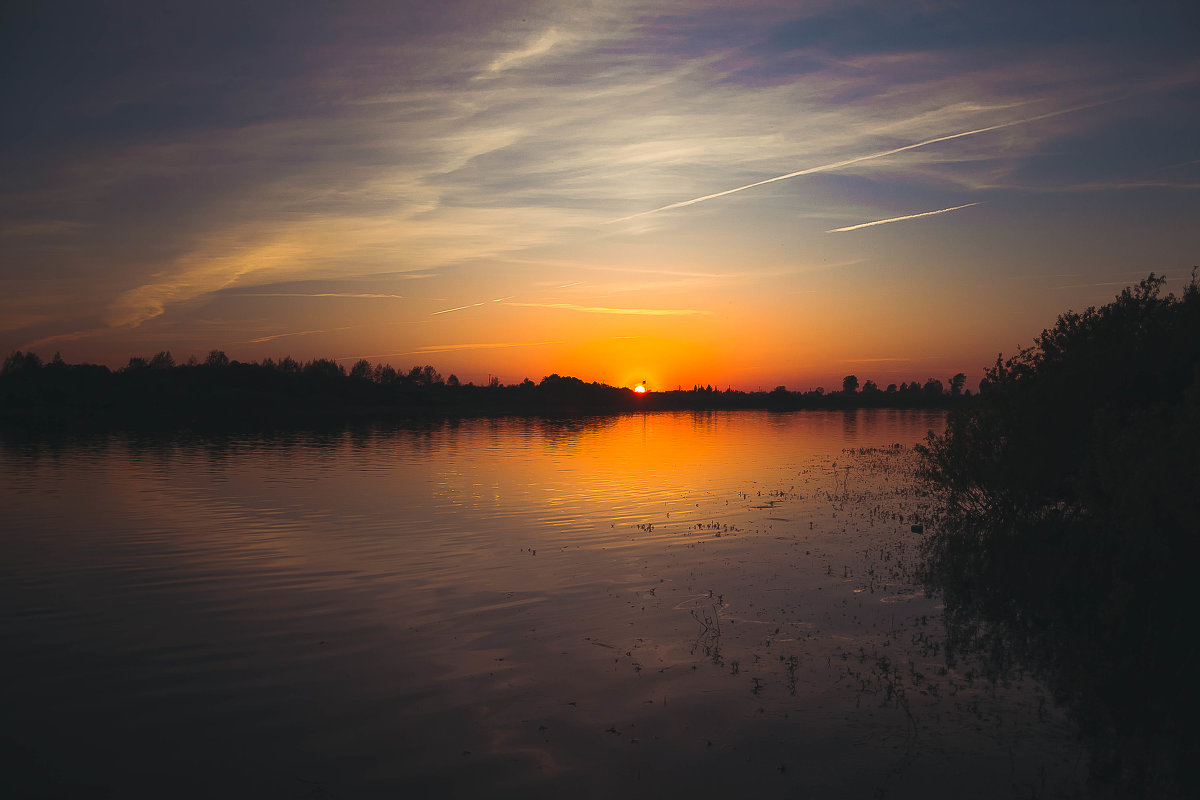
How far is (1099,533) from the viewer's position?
1714 cm

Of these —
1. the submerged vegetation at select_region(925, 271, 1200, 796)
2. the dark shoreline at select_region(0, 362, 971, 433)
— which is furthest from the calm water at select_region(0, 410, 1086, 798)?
the dark shoreline at select_region(0, 362, 971, 433)

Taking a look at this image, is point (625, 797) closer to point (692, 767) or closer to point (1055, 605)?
point (692, 767)

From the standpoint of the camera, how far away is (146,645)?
1559 centimetres

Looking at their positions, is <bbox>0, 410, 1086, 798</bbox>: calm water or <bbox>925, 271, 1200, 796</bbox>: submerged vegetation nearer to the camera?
<bbox>0, 410, 1086, 798</bbox>: calm water

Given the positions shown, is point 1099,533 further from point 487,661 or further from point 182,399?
point 182,399

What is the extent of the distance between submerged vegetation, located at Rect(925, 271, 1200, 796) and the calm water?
1.13 meters

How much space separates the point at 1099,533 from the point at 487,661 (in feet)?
49.5

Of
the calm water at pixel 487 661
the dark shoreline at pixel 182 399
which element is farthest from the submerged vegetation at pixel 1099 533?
the dark shoreline at pixel 182 399

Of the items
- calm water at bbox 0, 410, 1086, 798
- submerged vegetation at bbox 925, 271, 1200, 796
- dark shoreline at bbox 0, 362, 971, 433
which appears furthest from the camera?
dark shoreline at bbox 0, 362, 971, 433

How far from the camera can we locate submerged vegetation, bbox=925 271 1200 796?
11984 mm

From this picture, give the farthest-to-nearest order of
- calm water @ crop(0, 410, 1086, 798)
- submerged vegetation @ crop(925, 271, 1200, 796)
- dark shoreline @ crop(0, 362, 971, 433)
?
dark shoreline @ crop(0, 362, 971, 433), submerged vegetation @ crop(925, 271, 1200, 796), calm water @ crop(0, 410, 1086, 798)

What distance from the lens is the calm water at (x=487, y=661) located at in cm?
1045

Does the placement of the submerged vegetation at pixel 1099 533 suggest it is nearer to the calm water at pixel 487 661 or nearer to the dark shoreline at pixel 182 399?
the calm water at pixel 487 661

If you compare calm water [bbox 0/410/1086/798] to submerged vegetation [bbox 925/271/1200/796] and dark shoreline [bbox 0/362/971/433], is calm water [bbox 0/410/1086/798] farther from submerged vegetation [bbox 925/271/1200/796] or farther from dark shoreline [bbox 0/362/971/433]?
dark shoreline [bbox 0/362/971/433]
